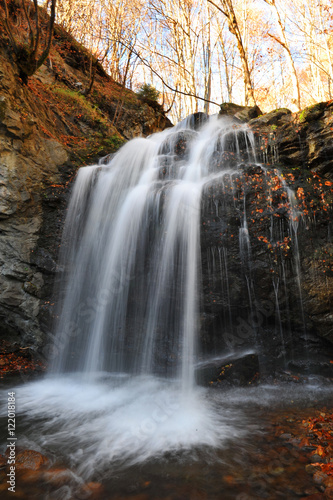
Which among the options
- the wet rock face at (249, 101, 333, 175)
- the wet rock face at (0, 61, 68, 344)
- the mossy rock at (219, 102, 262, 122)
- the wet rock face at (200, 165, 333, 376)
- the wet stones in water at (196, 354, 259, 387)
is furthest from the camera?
the mossy rock at (219, 102, 262, 122)

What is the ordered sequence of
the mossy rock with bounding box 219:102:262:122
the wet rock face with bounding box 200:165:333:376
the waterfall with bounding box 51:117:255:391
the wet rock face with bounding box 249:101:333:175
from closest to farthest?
the wet rock face with bounding box 200:165:333:376, the waterfall with bounding box 51:117:255:391, the wet rock face with bounding box 249:101:333:175, the mossy rock with bounding box 219:102:262:122

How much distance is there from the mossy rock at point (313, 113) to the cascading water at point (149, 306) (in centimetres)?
129

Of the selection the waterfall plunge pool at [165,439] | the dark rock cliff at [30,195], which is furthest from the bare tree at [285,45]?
the waterfall plunge pool at [165,439]

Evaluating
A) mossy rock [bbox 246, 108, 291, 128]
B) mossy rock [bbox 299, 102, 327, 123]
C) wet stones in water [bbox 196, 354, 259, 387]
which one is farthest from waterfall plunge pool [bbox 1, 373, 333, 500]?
mossy rock [bbox 246, 108, 291, 128]

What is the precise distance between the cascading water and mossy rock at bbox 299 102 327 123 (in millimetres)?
1288

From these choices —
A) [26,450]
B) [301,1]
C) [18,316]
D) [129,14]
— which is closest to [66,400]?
[26,450]

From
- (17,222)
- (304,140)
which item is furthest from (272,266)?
(17,222)

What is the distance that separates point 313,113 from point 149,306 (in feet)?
19.3

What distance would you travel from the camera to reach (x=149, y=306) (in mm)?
5438

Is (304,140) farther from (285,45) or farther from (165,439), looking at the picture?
(165,439)

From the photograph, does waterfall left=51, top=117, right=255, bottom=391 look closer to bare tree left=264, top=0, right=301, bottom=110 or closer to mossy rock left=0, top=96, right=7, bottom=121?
mossy rock left=0, top=96, right=7, bottom=121

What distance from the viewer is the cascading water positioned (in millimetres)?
3707

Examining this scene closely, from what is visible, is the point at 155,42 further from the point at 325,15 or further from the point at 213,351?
the point at 213,351

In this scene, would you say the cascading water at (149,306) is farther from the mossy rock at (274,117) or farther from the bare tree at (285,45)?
the bare tree at (285,45)
